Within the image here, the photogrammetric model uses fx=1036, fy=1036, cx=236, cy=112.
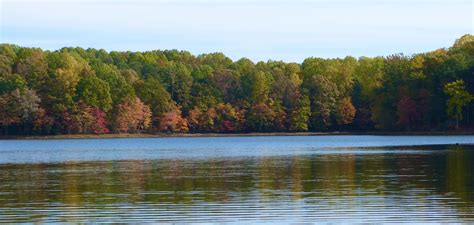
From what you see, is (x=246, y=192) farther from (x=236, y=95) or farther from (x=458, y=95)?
(x=236, y=95)

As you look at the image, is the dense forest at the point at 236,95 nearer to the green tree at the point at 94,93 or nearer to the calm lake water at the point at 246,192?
the green tree at the point at 94,93

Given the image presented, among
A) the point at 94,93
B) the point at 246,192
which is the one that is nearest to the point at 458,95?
the point at 94,93

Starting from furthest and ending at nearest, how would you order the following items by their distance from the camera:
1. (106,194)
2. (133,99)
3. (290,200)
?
1. (133,99)
2. (106,194)
3. (290,200)

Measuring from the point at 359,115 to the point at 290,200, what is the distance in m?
106

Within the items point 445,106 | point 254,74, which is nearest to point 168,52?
point 254,74

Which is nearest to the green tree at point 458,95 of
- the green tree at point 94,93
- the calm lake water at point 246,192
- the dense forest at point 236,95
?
the dense forest at point 236,95

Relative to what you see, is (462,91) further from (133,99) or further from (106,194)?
(106,194)

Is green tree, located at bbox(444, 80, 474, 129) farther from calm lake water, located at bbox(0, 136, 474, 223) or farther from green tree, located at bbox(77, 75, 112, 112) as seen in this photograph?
calm lake water, located at bbox(0, 136, 474, 223)

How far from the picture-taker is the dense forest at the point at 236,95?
12094 centimetres

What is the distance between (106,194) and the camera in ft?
118

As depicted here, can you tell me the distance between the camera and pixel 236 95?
142500mm

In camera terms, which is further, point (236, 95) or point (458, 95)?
point (236, 95)

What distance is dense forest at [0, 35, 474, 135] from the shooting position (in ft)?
397

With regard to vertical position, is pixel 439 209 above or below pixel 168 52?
below
